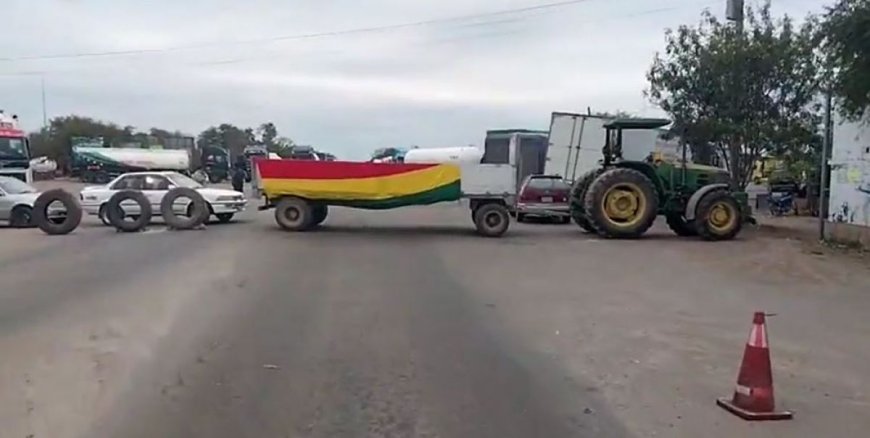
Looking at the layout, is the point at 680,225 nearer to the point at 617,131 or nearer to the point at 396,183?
the point at 617,131

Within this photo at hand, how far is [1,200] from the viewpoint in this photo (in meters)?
25.5

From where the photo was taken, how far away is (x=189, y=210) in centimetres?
2508

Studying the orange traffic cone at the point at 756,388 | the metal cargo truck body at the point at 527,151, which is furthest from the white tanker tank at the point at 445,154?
the orange traffic cone at the point at 756,388

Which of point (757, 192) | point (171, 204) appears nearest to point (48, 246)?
point (171, 204)

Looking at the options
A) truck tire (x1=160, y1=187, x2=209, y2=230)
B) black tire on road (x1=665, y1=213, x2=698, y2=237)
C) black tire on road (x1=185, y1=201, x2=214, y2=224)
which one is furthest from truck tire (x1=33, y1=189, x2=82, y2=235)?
black tire on road (x1=665, y1=213, x2=698, y2=237)

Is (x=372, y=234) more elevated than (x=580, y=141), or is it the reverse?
(x=580, y=141)

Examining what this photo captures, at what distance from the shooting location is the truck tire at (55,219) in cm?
2338

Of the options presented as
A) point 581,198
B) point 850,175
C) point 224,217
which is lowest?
point 224,217

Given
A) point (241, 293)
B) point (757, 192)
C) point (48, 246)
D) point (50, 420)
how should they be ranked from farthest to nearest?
1. point (757, 192)
2. point (48, 246)
3. point (241, 293)
4. point (50, 420)

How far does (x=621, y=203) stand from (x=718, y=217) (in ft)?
7.58

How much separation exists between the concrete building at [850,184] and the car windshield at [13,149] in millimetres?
28818

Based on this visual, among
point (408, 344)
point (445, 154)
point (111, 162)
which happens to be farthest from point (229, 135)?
point (408, 344)

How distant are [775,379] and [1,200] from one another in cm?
2312

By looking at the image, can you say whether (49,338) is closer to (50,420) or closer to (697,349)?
(50,420)
